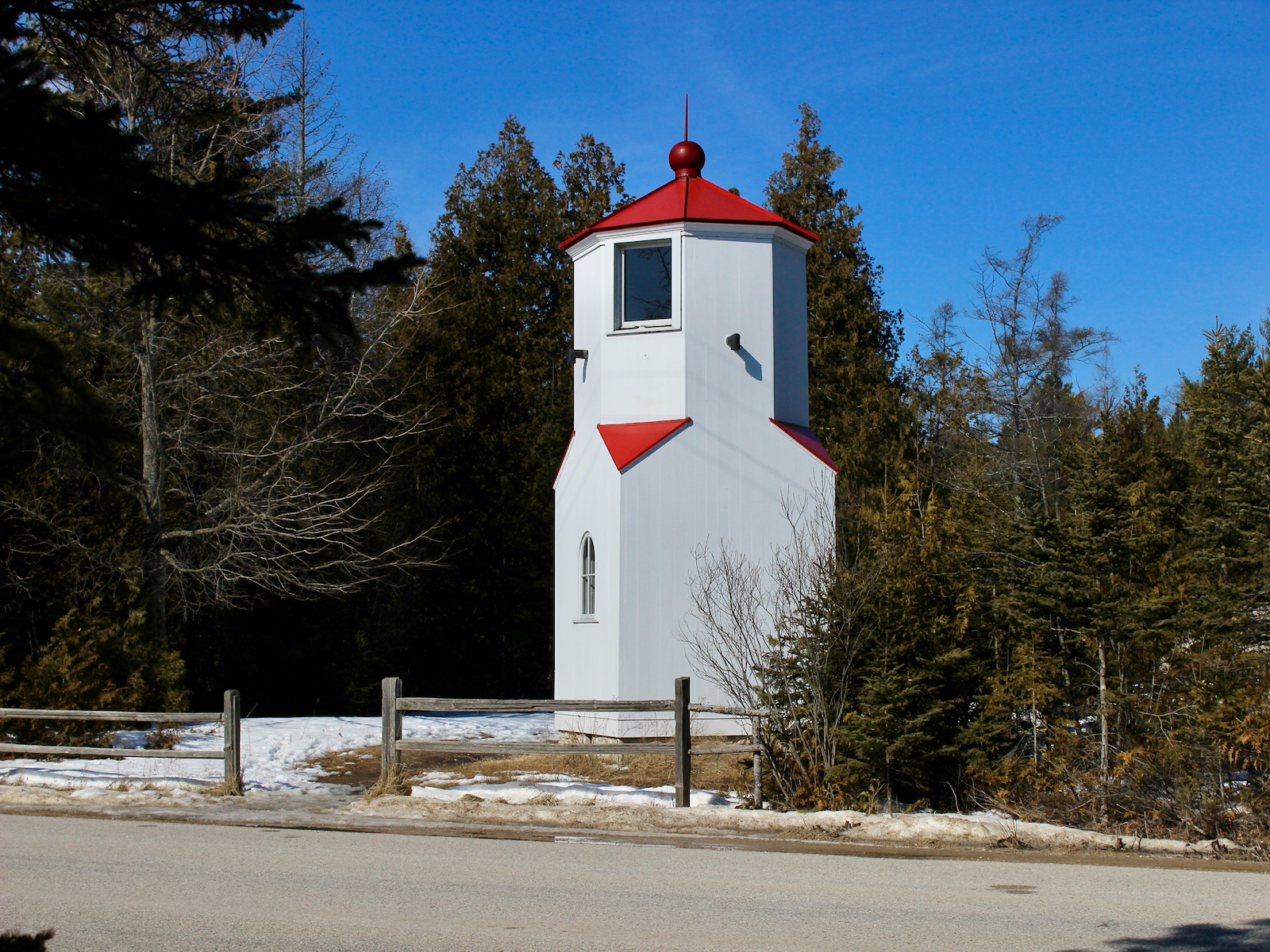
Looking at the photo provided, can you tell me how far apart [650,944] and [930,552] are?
273 inches

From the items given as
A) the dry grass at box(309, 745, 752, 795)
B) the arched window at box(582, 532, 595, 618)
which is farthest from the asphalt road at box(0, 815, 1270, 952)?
the arched window at box(582, 532, 595, 618)

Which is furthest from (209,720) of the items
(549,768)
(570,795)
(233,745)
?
(549,768)

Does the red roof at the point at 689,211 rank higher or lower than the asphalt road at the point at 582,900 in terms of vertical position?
higher

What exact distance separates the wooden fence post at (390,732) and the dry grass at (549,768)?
0.21m

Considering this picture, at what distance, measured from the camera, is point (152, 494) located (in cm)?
2064

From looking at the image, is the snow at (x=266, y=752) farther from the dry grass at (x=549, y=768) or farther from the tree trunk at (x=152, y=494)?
the tree trunk at (x=152, y=494)

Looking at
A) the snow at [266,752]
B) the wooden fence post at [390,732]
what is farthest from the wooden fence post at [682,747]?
the snow at [266,752]

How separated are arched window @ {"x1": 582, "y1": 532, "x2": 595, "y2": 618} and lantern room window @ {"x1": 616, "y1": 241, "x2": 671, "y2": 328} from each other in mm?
3584

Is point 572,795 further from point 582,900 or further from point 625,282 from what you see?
point 625,282

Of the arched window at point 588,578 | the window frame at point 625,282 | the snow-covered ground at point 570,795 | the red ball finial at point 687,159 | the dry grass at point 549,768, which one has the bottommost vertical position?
the dry grass at point 549,768

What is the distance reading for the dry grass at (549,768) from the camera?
13.8m

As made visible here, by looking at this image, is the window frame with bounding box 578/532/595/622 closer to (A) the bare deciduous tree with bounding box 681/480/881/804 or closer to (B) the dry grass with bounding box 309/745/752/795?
(B) the dry grass with bounding box 309/745/752/795

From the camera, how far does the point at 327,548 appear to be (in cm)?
2394

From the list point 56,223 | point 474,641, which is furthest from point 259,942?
point 474,641
